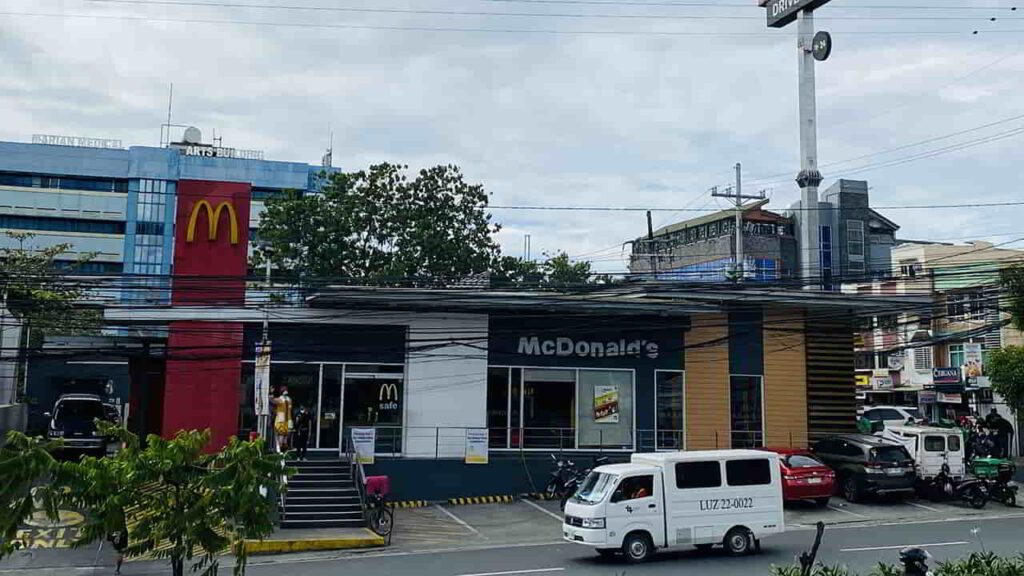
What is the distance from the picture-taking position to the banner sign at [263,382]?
75.9ft

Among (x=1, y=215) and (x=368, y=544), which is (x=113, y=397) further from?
(x=1, y=215)

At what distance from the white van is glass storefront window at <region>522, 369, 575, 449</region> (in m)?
9.95

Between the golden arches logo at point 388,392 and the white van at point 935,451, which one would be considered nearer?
the white van at point 935,451

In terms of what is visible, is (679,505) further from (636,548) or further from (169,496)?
(169,496)

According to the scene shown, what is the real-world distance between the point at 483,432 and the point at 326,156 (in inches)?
2403

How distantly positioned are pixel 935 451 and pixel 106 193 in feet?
244

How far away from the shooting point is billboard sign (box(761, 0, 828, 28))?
48.2 m

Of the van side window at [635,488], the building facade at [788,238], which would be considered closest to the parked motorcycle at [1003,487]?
the van side window at [635,488]

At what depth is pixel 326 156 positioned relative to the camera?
274 feet

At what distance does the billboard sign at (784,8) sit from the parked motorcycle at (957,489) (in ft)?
96.6

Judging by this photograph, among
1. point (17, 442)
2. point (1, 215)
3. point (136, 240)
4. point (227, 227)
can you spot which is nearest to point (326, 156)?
point (136, 240)

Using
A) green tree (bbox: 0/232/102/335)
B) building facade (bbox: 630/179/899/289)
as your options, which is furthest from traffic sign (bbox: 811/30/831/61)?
green tree (bbox: 0/232/102/335)

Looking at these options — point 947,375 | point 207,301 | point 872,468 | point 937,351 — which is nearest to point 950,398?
point 947,375

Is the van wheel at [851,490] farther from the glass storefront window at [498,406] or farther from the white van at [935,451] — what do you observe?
the glass storefront window at [498,406]
